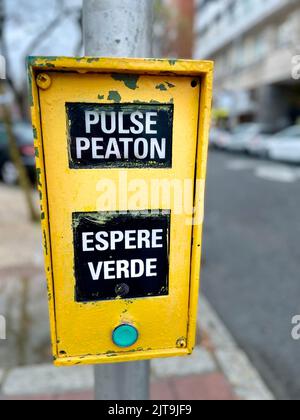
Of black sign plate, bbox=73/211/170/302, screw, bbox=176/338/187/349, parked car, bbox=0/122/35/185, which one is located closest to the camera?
black sign plate, bbox=73/211/170/302

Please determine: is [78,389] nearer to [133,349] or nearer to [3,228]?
[133,349]

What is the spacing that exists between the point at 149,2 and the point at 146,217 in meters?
0.71

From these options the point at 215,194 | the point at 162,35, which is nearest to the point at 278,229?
the point at 215,194

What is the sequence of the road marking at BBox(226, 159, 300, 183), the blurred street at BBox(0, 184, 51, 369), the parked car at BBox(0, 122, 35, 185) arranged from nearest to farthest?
the blurred street at BBox(0, 184, 51, 369)
the parked car at BBox(0, 122, 35, 185)
the road marking at BBox(226, 159, 300, 183)

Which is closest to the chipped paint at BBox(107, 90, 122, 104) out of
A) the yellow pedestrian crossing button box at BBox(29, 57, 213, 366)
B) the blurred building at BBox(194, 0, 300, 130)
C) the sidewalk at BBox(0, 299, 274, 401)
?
the yellow pedestrian crossing button box at BBox(29, 57, 213, 366)

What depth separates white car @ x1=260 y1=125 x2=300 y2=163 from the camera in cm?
1341

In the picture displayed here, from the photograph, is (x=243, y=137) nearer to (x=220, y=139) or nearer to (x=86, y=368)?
(x=220, y=139)

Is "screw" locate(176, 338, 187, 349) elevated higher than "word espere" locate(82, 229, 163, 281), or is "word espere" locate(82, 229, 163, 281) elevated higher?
"word espere" locate(82, 229, 163, 281)

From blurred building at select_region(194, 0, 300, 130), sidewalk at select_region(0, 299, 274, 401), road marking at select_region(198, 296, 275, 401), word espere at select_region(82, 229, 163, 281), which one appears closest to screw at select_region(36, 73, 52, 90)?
word espere at select_region(82, 229, 163, 281)

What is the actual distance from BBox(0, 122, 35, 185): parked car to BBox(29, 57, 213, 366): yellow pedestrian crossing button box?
8.60 metres

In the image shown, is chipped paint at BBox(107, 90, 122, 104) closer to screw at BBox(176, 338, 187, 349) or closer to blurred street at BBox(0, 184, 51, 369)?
screw at BBox(176, 338, 187, 349)

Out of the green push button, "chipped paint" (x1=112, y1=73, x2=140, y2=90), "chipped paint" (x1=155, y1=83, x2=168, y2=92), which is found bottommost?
the green push button

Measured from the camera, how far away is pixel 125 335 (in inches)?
53.1

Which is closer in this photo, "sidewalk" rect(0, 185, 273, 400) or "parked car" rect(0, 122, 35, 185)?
"sidewalk" rect(0, 185, 273, 400)
